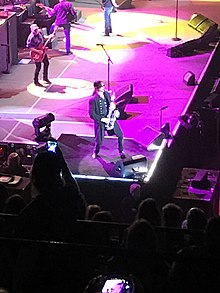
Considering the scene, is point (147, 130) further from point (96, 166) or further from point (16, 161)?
point (16, 161)

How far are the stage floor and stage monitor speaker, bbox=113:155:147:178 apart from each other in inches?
8.9

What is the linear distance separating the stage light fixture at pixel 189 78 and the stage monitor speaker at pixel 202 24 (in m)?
4.21

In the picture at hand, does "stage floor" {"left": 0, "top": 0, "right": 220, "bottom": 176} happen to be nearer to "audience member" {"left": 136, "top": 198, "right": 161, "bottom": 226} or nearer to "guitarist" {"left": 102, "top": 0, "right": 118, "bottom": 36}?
"guitarist" {"left": 102, "top": 0, "right": 118, "bottom": 36}

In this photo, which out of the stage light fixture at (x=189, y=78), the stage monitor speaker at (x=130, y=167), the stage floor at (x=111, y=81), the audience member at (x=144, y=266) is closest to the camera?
the audience member at (x=144, y=266)

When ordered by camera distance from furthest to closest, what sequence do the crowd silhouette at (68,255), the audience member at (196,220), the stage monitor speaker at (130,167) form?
the stage monitor speaker at (130,167), the audience member at (196,220), the crowd silhouette at (68,255)

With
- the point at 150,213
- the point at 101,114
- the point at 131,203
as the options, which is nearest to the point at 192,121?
the point at 101,114

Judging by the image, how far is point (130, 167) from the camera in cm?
1222

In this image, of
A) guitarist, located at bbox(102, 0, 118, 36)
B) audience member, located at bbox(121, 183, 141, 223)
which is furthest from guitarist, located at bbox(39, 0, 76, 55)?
audience member, located at bbox(121, 183, 141, 223)

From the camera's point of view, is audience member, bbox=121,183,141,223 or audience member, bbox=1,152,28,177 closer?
audience member, bbox=121,183,141,223

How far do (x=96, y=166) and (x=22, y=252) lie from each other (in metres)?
7.97

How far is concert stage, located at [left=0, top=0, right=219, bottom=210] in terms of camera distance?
13539 millimetres

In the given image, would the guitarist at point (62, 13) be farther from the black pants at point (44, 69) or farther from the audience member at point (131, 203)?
the audience member at point (131, 203)

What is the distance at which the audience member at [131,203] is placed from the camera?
1034 cm

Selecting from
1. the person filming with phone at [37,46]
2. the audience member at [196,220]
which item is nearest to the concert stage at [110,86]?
the person filming with phone at [37,46]
